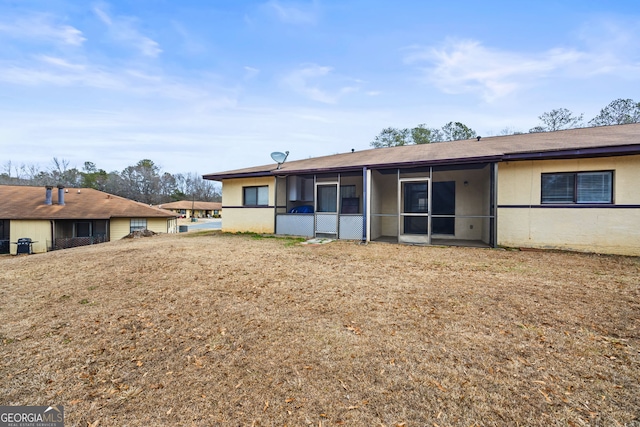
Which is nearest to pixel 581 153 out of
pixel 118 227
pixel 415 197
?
pixel 415 197

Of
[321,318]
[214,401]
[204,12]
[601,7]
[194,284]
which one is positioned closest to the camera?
[214,401]

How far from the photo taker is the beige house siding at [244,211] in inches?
488

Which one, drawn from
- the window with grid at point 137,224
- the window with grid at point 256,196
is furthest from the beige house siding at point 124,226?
the window with grid at point 256,196

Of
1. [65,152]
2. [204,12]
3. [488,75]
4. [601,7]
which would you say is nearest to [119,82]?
[204,12]

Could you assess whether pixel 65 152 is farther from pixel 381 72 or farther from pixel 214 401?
pixel 214 401

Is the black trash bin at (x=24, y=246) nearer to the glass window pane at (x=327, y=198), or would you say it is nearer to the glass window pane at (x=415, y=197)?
the glass window pane at (x=327, y=198)

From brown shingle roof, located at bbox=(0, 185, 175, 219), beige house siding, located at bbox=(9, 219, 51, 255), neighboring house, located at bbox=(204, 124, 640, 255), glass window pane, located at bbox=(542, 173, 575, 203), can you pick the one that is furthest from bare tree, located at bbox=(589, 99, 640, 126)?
beige house siding, located at bbox=(9, 219, 51, 255)

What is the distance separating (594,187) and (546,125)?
25.6m

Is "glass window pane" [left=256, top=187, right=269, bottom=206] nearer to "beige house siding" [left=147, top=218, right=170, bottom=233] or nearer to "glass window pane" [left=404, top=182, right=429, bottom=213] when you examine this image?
"glass window pane" [left=404, top=182, right=429, bottom=213]

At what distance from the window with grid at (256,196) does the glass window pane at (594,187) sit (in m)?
11.3

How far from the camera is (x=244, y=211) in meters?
13.1

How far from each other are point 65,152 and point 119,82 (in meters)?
56.9

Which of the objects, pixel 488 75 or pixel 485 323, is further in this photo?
pixel 488 75

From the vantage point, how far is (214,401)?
2.11m
